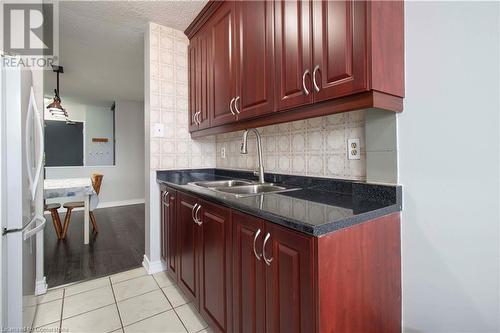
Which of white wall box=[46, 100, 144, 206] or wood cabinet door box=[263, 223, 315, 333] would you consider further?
white wall box=[46, 100, 144, 206]

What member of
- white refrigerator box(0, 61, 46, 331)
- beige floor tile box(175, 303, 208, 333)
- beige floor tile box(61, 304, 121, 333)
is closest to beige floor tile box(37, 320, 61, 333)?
beige floor tile box(61, 304, 121, 333)

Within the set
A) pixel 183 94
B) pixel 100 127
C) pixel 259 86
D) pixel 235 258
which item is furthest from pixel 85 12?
pixel 100 127

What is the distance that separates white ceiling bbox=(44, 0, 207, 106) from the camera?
1.99m

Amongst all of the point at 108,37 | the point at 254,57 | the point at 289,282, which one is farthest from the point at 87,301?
the point at 108,37

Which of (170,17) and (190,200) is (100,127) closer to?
(170,17)

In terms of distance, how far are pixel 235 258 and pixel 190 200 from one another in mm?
604

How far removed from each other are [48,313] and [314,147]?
2.11 metres

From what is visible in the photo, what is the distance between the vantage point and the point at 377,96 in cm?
95

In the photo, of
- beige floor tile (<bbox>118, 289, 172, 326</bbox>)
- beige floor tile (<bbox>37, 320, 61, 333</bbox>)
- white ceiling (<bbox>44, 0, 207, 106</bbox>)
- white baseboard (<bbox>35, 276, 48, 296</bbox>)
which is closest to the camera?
beige floor tile (<bbox>37, 320, 61, 333</bbox>)

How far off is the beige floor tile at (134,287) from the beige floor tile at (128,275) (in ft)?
0.21

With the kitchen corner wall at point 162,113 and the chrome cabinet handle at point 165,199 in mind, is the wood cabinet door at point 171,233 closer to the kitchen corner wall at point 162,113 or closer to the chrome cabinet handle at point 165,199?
the chrome cabinet handle at point 165,199

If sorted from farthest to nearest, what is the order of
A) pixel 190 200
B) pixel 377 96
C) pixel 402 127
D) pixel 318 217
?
pixel 190 200 < pixel 402 127 < pixel 377 96 < pixel 318 217

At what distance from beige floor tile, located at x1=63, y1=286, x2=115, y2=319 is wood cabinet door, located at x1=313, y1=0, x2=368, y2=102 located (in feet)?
6.62

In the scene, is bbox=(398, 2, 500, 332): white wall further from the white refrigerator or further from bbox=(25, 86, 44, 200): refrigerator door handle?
bbox=(25, 86, 44, 200): refrigerator door handle
